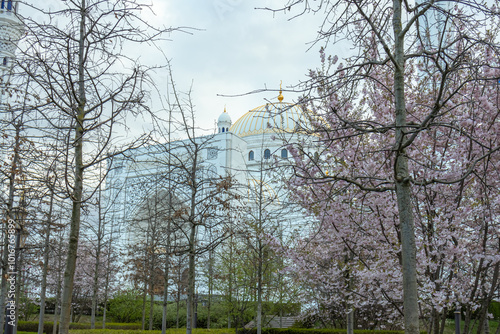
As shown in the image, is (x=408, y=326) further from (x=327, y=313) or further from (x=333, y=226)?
(x=327, y=313)

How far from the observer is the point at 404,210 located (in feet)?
12.6

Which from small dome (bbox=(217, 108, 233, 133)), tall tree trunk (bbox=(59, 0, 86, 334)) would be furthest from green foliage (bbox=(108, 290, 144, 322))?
small dome (bbox=(217, 108, 233, 133))

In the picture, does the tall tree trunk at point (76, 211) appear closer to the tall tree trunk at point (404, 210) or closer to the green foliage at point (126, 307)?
the tall tree trunk at point (404, 210)

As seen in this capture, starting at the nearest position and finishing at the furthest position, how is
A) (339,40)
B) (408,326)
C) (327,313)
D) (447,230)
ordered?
1. (408,326)
2. (339,40)
3. (447,230)
4. (327,313)

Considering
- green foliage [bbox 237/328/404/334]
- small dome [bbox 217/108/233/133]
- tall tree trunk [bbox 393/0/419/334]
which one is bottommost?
green foliage [bbox 237/328/404/334]

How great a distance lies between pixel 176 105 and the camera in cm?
941

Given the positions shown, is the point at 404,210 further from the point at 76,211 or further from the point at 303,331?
the point at 303,331

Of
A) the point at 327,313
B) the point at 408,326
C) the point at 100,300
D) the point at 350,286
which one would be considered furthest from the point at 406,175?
the point at 100,300

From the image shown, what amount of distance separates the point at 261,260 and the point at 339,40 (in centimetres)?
837

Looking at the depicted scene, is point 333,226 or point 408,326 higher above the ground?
point 333,226

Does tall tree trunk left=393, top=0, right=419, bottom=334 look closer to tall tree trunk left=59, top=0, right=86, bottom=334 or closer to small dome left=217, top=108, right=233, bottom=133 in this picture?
tall tree trunk left=59, top=0, right=86, bottom=334

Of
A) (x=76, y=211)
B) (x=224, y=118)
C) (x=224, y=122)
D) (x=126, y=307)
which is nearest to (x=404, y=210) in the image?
(x=76, y=211)

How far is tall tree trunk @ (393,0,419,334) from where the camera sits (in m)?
3.62

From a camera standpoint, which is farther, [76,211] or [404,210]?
[76,211]
